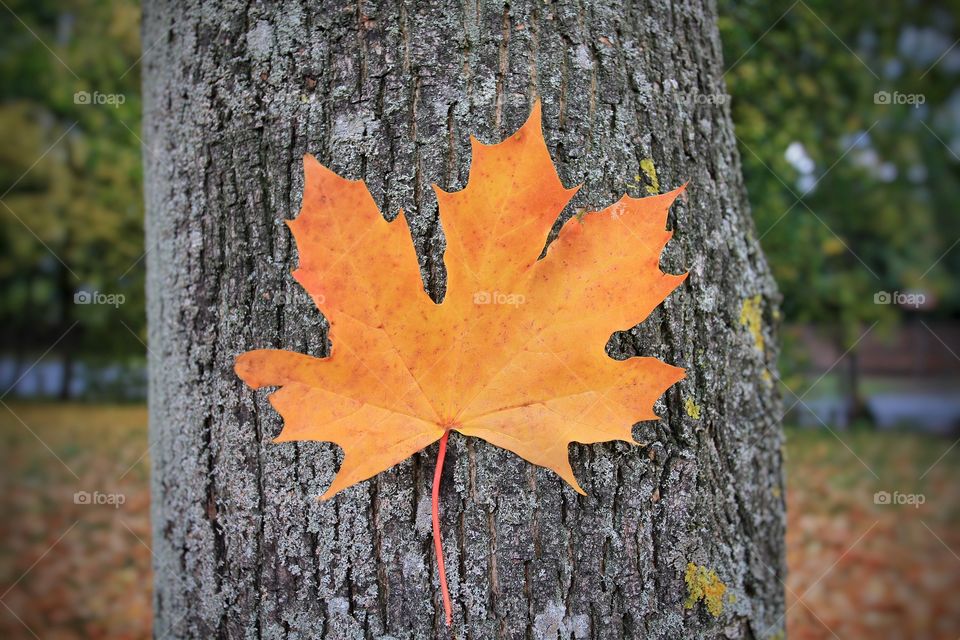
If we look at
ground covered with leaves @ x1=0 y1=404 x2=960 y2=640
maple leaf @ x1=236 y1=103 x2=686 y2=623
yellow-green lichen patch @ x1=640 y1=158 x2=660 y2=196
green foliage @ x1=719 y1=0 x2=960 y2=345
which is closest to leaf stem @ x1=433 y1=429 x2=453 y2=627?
maple leaf @ x1=236 y1=103 x2=686 y2=623

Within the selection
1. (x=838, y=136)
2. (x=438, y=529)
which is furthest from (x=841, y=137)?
(x=438, y=529)

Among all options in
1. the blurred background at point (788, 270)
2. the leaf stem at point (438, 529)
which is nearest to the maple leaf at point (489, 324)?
the leaf stem at point (438, 529)

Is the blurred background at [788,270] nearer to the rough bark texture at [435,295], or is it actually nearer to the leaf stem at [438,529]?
the rough bark texture at [435,295]

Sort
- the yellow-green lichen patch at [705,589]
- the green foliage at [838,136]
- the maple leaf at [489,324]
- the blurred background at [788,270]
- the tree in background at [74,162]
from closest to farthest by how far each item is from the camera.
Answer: the maple leaf at [489,324]
the yellow-green lichen patch at [705,589]
the blurred background at [788,270]
the green foliage at [838,136]
the tree in background at [74,162]

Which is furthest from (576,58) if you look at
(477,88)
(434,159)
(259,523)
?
(259,523)

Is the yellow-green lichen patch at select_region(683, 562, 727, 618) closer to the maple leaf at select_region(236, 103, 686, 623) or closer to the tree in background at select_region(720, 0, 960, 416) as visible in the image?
the maple leaf at select_region(236, 103, 686, 623)

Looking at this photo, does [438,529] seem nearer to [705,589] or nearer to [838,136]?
[705,589]

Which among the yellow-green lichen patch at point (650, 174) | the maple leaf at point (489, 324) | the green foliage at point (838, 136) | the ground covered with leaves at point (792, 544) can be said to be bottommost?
the ground covered with leaves at point (792, 544)
